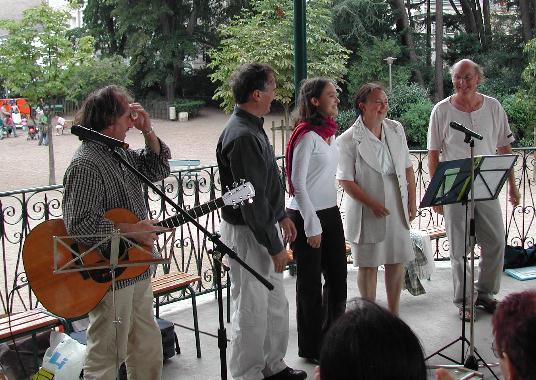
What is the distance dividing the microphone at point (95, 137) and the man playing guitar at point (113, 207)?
14 cm

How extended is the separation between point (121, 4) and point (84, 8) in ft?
9.37

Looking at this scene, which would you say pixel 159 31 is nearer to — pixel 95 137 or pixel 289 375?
pixel 289 375

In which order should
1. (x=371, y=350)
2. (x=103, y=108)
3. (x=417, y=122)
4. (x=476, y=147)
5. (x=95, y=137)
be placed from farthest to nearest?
(x=417, y=122)
(x=476, y=147)
(x=103, y=108)
(x=95, y=137)
(x=371, y=350)

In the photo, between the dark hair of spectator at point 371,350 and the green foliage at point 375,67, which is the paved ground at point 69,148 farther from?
the dark hair of spectator at point 371,350

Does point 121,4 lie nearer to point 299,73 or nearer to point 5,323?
point 299,73

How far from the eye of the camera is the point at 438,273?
592cm

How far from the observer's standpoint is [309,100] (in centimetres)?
391

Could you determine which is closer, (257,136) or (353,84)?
(257,136)

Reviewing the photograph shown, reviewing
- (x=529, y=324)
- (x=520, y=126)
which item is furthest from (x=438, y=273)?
(x=520, y=126)

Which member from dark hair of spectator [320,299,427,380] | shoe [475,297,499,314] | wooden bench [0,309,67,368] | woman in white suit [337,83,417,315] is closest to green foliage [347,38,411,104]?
shoe [475,297,499,314]

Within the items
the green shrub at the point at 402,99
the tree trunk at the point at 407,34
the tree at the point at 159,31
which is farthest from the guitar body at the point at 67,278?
the tree at the point at 159,31

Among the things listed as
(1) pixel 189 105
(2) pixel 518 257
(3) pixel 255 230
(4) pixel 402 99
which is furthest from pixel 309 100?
(1) pixel 189 105

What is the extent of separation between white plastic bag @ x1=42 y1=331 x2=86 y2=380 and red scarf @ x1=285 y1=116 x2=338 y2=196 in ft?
4.68

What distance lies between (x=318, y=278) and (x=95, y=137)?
166 cm
